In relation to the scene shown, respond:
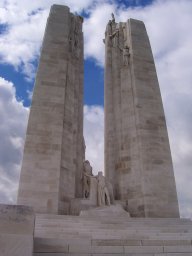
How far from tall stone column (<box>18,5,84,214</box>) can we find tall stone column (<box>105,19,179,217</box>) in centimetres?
189

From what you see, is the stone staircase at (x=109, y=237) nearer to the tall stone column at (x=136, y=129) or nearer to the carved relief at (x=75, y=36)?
the tall stone column at (x=136, y=129)

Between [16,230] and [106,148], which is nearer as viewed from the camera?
[16,230]

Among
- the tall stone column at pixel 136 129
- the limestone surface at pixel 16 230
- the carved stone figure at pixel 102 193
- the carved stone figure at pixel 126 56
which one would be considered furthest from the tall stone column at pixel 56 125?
the limestone surface at pixel 16 230

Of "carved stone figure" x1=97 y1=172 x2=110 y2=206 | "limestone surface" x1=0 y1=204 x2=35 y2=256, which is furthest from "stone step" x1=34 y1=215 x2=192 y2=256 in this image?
"carved stone figure" x1=97 y1=172 x2=110 y2=206

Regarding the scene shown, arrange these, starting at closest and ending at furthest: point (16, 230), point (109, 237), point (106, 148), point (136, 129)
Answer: point (16, 230)
point (109, 237)
point (136, 129)
point (106, 148)

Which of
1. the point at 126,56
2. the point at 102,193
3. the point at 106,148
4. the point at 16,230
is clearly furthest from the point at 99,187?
the point at 126,56

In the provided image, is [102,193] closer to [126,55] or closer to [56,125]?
[56,125]

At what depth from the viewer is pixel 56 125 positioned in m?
14.1

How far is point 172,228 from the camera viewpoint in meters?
9.28

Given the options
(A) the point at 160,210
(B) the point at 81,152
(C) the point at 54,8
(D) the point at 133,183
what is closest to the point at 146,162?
(D) the point at 133,183

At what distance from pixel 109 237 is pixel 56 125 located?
7.61m

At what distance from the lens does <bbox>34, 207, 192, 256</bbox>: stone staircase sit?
20.3ft

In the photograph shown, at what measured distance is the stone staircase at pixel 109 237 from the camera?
6.19 metres

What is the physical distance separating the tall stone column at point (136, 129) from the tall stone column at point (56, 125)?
1894 mm
